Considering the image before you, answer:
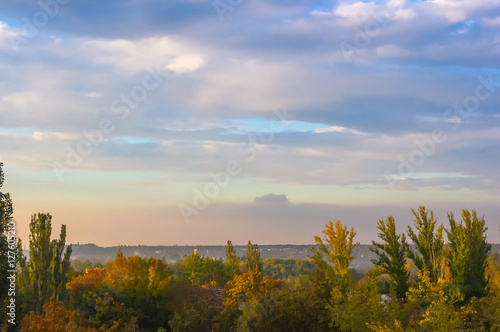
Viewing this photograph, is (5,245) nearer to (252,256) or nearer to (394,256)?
(394,256)

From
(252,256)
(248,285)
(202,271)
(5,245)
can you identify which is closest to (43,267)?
(248,285)

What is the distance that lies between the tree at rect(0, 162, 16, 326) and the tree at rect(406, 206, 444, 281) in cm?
2308

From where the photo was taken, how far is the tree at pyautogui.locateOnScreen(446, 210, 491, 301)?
33312 millimetres

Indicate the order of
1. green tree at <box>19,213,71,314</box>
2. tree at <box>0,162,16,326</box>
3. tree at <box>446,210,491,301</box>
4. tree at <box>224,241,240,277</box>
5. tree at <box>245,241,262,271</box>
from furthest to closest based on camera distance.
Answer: tree at <box>245,241,262,271</box>
tree at <box>224,241,240,277</box>
green tree at <box>19,213,71,314</box>
tree at <box>446,210,491,301</box>
tree at <box>0,162,16,326</box>

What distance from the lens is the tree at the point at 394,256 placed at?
33.9 meters

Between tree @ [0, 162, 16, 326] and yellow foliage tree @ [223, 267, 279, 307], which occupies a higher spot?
tree @ [0, 162, 16, 326]

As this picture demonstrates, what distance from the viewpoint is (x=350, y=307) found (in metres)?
21.9

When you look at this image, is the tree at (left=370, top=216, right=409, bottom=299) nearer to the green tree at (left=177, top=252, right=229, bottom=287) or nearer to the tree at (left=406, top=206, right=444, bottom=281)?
the tree at (left=406, top=206, right=444, bottom=281)

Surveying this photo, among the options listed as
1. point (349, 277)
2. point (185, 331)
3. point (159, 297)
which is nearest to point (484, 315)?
point (349, 277)

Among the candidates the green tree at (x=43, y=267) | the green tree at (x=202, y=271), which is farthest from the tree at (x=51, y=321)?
the green tree at (x=202, y=271)

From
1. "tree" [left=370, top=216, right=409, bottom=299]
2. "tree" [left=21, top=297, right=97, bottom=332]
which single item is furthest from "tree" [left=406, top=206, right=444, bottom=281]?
"tree" [left=21, top=297, right=97, bottom=332]

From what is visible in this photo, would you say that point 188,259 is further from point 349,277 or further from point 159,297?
point 349,277

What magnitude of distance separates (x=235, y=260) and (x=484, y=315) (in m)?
52.0

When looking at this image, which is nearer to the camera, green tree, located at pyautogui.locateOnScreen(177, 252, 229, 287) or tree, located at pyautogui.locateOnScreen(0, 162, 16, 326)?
tree, located at pyautogui.locateOnScreen(0, 162, 16, 326)
